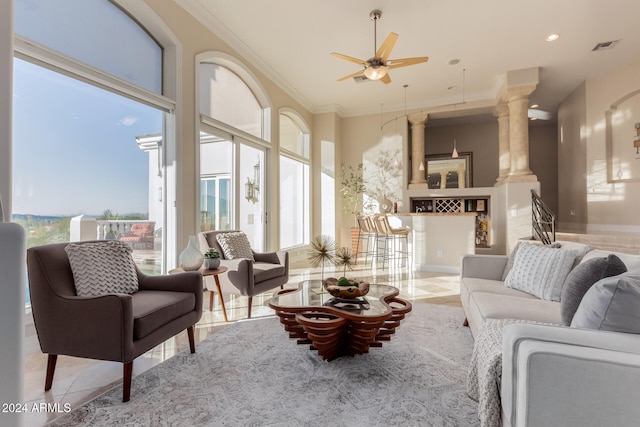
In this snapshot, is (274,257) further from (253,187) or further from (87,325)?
(87,325)

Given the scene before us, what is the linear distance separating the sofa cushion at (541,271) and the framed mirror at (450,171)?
6.33m

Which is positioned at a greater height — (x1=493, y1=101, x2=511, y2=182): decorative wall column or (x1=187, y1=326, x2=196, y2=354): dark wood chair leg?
(x1=493, y1=101, x2=511, y2=182): decorative wall column

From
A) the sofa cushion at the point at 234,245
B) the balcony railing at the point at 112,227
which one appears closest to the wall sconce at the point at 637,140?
the sofa cushion at the point at 234,245

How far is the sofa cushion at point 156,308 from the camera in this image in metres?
1.85

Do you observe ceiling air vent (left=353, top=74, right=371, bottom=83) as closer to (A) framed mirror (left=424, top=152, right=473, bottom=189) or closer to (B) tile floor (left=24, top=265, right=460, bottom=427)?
(A) framed mirror (left=424, top=152, right=473, bottom=189)

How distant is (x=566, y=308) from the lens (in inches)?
60.7

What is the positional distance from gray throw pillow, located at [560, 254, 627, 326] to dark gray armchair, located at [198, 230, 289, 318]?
2.52 metres

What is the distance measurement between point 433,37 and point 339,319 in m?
4.41

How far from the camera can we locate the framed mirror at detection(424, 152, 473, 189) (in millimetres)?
8703

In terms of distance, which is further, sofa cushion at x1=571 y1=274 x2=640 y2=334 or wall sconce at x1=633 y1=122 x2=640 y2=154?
wall sconce at x1=633 y1=122 x2=640 y2=154

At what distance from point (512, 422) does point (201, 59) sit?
454 cm

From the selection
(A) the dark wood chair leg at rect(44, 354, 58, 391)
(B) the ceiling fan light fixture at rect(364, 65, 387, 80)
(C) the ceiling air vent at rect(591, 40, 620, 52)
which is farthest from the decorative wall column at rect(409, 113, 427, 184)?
(A) the dark wood chair leg at rect(44, 354, 58, 391)

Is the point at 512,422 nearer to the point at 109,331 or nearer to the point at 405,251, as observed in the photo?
the point at 109,331

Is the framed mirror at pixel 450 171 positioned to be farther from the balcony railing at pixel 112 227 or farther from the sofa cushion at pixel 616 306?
the sofa cushion at pixel 616 306
